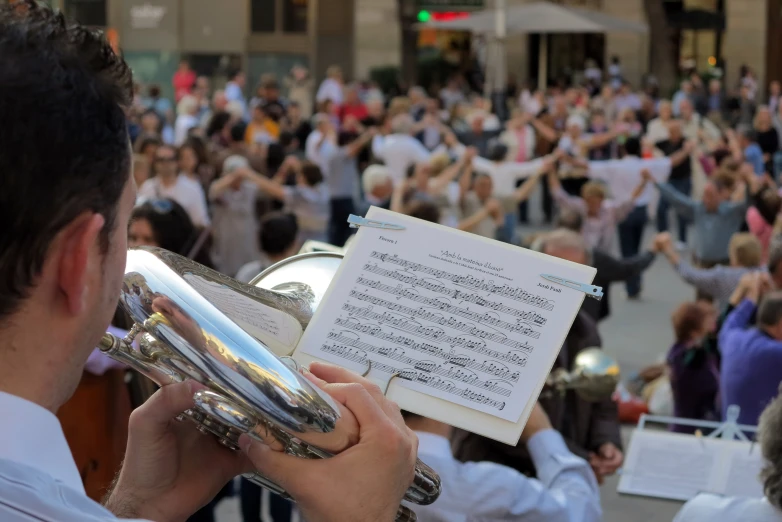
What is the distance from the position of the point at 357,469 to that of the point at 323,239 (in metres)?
7.80

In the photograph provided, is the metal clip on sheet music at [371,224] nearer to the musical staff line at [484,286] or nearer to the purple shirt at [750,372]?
the musical staff line at [484,286]

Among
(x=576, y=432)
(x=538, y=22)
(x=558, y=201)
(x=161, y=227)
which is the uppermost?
(x=538, y=22)

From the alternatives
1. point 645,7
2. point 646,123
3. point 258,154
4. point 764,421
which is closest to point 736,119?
point 646,123

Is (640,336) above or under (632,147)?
under

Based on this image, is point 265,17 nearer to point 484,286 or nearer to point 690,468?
point 690,468

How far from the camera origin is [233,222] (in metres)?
8.55

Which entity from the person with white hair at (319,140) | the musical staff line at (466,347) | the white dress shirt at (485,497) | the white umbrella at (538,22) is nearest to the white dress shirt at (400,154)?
the person with white hair at (319,140)

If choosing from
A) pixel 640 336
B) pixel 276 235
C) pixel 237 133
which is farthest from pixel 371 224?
pixel 237 133

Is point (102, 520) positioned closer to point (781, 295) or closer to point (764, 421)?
point (764, 421)

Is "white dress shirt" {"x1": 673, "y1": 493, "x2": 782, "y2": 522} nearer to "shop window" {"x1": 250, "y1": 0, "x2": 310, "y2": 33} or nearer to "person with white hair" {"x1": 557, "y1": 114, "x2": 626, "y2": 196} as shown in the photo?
"person with white hair" {"x1": 557, "y1": 114, "x2": 626, "y2": 196}

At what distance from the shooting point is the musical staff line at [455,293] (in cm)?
176

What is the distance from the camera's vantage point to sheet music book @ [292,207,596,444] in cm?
173

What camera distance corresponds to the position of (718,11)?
3028 cm

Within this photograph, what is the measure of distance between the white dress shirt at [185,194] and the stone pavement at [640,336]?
2.90m
